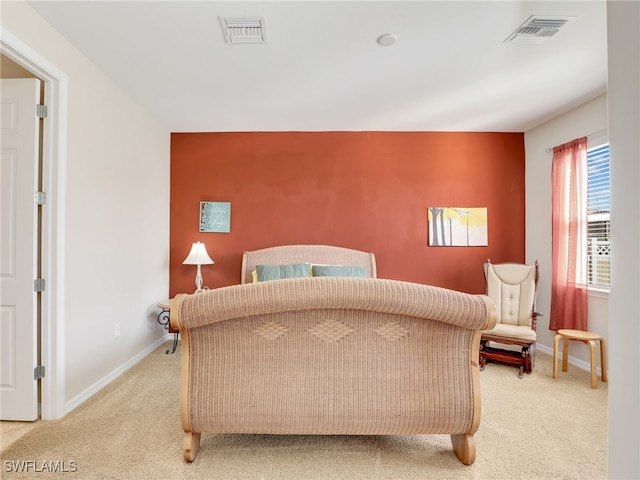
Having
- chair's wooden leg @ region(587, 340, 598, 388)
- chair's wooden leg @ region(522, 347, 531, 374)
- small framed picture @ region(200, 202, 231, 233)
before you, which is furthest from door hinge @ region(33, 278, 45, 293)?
chair's wooden leg @ region(587, 340, 598, 388)

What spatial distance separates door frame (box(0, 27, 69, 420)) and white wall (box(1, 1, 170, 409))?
5 centimetres

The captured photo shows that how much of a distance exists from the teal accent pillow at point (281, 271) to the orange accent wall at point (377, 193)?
68cm

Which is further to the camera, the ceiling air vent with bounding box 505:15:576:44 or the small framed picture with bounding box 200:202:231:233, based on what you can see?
the small framed picture with bounding box 200:202:231:233

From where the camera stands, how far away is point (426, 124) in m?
3.89

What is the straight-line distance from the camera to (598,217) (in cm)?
320

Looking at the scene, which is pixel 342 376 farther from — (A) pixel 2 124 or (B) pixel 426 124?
(B) pixel 426 124

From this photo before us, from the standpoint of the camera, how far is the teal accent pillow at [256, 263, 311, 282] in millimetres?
3547

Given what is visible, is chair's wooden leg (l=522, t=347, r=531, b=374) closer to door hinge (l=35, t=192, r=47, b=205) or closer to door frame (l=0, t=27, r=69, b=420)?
door frame (l=0, t=27, r=69, b=420)

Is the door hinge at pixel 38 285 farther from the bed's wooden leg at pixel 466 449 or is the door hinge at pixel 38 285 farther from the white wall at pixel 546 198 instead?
the white wall at pixel 546 198

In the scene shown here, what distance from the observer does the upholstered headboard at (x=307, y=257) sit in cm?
389

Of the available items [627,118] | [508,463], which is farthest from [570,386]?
[627,118]

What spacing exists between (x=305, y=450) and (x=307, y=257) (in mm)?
2299

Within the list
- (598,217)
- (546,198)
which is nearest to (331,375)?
(598,217)

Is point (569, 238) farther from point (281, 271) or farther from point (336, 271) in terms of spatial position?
point (281, 271)
